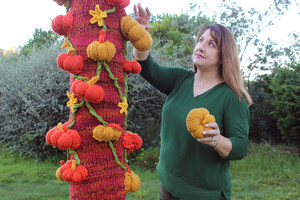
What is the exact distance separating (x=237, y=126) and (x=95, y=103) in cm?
105

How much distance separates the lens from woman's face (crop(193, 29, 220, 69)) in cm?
212

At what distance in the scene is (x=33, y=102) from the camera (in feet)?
19.2

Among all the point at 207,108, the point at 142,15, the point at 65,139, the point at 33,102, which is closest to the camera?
the point at 65,139

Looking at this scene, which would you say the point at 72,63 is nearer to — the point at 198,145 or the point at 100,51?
the point at 100,51

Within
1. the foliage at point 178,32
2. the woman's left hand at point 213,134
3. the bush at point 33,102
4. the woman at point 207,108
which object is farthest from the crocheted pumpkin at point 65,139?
the foliage at point 178,32

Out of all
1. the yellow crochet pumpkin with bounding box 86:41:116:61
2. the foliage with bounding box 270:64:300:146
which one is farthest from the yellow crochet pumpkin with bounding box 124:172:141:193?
the foliage with bounding box 270:64:300:146

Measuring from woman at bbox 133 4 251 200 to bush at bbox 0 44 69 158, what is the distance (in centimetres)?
377

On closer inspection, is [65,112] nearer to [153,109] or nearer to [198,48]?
[153,109]

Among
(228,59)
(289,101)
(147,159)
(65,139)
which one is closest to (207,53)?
(228,59)

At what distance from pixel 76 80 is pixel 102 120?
233mm

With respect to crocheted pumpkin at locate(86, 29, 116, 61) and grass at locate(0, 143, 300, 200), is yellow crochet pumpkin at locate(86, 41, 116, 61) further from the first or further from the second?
grass at locate(0, 143, 300, 200)

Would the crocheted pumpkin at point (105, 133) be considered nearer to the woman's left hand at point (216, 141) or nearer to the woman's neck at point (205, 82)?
the woman's left hand at point (216, 141)

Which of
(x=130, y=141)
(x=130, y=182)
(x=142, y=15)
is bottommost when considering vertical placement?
(x=130, y=182)

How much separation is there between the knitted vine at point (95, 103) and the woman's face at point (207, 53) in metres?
0.77
